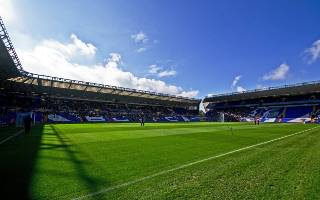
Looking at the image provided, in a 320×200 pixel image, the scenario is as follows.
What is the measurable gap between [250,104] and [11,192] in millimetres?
100393

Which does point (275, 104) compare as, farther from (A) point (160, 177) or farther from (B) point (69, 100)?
(A) point (160, 177)

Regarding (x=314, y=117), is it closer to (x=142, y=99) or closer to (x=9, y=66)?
(x=142, y=99)

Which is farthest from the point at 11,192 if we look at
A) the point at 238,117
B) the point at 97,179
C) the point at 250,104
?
the point at 250,104

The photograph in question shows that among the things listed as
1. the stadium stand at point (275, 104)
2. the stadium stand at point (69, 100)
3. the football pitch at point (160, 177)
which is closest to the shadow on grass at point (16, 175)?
the football pitch at point (160, 177)

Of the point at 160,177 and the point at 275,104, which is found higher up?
the point at 275,104

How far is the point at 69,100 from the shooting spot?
7375 cm

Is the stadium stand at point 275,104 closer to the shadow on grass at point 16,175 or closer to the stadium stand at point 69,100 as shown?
the stadium stand at point 69,100

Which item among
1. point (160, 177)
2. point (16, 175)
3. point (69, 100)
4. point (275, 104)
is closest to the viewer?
point (160, 177)

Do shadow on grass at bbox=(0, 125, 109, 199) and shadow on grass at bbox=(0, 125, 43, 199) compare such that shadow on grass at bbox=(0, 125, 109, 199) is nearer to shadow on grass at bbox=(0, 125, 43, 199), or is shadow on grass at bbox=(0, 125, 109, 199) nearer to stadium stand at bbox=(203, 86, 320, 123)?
shadow on grass at bbox=(0, 125, 43, 199)

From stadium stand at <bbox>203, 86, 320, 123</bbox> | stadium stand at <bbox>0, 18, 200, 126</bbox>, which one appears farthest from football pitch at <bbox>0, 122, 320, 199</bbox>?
stadium stand at <bbox>203, 86, 320, 123</bbox>

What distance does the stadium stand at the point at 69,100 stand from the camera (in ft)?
160


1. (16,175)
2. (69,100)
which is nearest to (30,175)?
(16,175)

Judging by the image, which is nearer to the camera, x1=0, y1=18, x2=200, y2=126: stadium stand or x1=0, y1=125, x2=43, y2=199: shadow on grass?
x1=0, y1=125, x2=43, y2=199: shadow on grass

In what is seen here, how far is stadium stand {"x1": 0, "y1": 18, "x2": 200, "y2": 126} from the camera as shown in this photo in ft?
160
